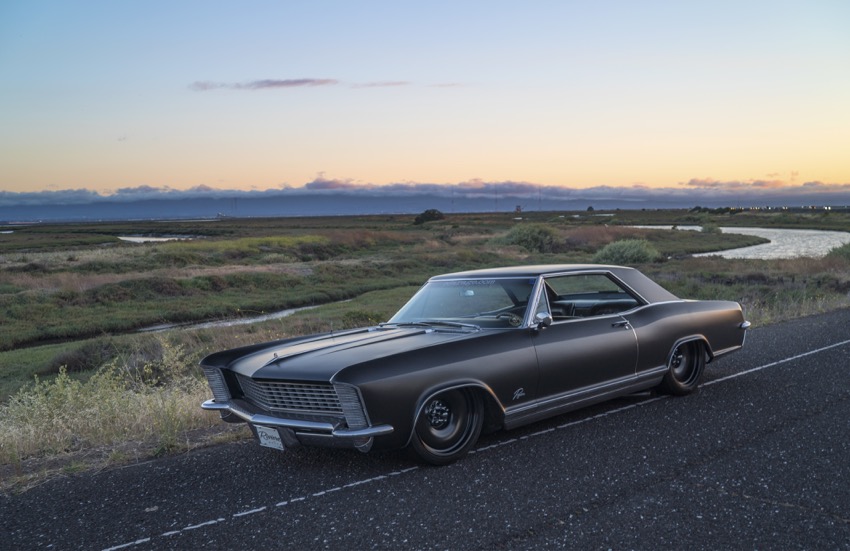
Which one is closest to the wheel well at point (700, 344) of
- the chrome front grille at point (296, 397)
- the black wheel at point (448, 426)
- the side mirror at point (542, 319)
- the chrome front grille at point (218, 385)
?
the side mirror at point (542, 319)

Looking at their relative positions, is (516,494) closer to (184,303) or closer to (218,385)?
(218,385)

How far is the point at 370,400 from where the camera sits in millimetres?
4883

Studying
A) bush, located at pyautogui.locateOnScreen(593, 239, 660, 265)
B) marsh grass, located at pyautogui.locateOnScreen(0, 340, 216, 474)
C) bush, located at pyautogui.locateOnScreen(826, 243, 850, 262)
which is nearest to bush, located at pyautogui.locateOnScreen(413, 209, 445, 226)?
bush, located at pyautogui.locateOnScreen(593, 239, 660, 265)

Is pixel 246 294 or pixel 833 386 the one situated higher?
pixel 833 386

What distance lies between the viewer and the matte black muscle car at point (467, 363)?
16.5ft

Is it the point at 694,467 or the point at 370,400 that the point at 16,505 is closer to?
the point at 370,400

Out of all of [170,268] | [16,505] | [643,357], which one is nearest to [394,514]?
[16,505]

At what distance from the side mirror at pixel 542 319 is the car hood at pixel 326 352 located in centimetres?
47

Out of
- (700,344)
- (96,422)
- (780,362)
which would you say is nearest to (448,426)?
(700,344)

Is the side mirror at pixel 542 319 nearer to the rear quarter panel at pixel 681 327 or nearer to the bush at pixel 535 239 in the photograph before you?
the rear quarter panel at pixel 681 327

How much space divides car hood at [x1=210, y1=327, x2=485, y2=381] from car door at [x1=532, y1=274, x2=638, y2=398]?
612 mm

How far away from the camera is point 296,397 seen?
5.24 meters

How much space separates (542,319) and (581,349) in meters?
0.51

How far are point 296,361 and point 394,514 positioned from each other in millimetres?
1496
